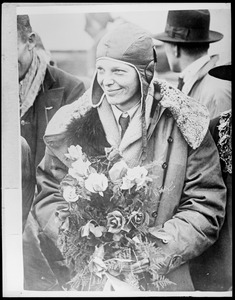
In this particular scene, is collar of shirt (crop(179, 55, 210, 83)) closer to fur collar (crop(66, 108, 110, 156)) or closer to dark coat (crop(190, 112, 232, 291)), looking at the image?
dark coat (crop(190, 112, 232, 291))

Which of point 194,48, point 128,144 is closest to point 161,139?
point 128,144

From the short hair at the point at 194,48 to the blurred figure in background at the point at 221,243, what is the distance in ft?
0.25

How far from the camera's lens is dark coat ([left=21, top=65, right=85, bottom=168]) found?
1.73m

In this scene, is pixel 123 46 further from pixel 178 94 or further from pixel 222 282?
pixel 222 282

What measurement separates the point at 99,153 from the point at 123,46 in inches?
14.3

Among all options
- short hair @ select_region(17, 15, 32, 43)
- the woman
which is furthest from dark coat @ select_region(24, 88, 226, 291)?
short hair @ select_region(17, 15, 32, 43)

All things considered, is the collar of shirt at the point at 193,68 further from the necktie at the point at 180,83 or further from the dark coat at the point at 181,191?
the dark coat at the point at 181,191

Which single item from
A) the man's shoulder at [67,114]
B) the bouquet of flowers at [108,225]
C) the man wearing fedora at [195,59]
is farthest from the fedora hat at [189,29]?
the bouquet of flowers at [108,225]

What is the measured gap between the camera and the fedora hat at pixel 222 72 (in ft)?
5.57

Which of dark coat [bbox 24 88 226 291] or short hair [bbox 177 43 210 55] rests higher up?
short hair [bbox 177 43 210 55]

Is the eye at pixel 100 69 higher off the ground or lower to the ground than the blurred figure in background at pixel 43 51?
lower

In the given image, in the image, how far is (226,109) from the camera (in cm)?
170

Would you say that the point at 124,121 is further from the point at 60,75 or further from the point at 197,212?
the point at 197,212

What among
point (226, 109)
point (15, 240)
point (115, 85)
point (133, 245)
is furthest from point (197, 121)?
point (15, 240)
